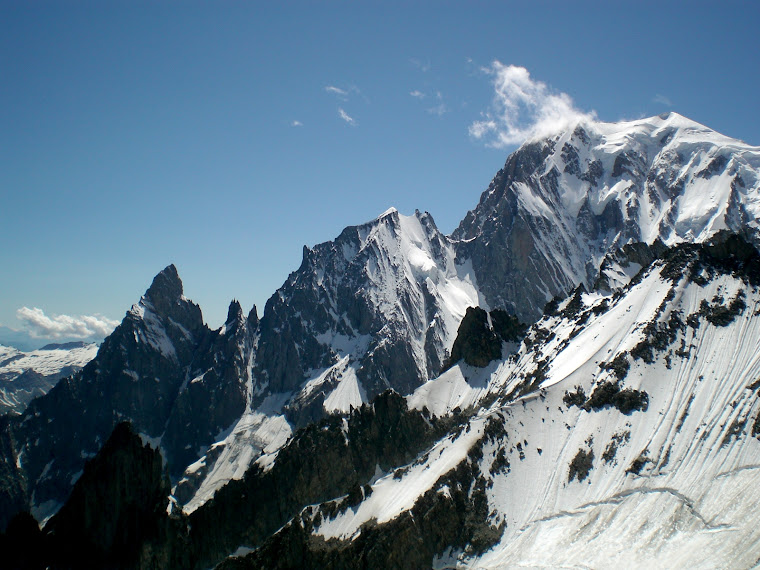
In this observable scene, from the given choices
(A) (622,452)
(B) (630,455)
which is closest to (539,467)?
(A) (622,452)

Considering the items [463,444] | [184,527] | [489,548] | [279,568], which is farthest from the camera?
[184,527]

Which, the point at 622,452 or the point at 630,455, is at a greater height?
the point at 622,452

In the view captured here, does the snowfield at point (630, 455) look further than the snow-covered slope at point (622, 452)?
No

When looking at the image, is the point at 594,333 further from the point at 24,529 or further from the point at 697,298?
the point at 24,529

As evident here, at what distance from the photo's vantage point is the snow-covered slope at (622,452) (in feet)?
Answer: 295

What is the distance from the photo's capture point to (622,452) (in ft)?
359

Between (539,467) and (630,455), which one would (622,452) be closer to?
(630,455)

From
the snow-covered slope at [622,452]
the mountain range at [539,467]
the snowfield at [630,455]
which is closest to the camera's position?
the snowfield at [630,455]

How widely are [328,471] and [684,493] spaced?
256ft

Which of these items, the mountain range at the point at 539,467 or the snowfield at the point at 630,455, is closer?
the snowfield at the point at 630,455

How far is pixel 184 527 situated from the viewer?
132m

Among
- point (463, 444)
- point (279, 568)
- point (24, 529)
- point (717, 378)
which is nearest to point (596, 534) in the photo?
point (463, 444)

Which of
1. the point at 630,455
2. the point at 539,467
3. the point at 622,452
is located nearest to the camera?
the point at 630,455

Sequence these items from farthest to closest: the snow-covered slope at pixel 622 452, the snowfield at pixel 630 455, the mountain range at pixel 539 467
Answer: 1. the mountain range at pixel 539 467
2. the snow-covered slope at pixel 622 452
3. the snowfield at pixel 630 455
